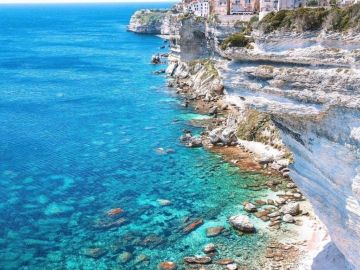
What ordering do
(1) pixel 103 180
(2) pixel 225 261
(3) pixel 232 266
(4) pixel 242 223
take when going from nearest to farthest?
(3) pixel 232 266 < (2) pixel 225 261 < (4) pixel 242 223 < (1) pixel 103 180

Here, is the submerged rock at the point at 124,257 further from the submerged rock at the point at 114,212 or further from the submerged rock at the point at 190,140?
the submerged rock at the point at 190,140

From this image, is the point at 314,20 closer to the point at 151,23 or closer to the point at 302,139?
the point at 302,139

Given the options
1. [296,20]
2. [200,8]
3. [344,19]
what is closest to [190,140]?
[296,20]

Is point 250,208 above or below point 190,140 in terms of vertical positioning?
below

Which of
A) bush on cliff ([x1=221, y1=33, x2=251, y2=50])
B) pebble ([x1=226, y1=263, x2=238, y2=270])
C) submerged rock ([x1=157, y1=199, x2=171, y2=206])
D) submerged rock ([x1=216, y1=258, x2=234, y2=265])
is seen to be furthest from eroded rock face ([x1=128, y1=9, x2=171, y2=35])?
pebble ([x1=226, y1=263, x2=238, y2=270])

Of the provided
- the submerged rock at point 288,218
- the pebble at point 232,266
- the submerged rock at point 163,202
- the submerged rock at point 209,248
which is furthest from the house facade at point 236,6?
the pebble at point 232,266

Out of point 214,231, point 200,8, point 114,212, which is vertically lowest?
point 214,231

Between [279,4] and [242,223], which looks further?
[279,4]
